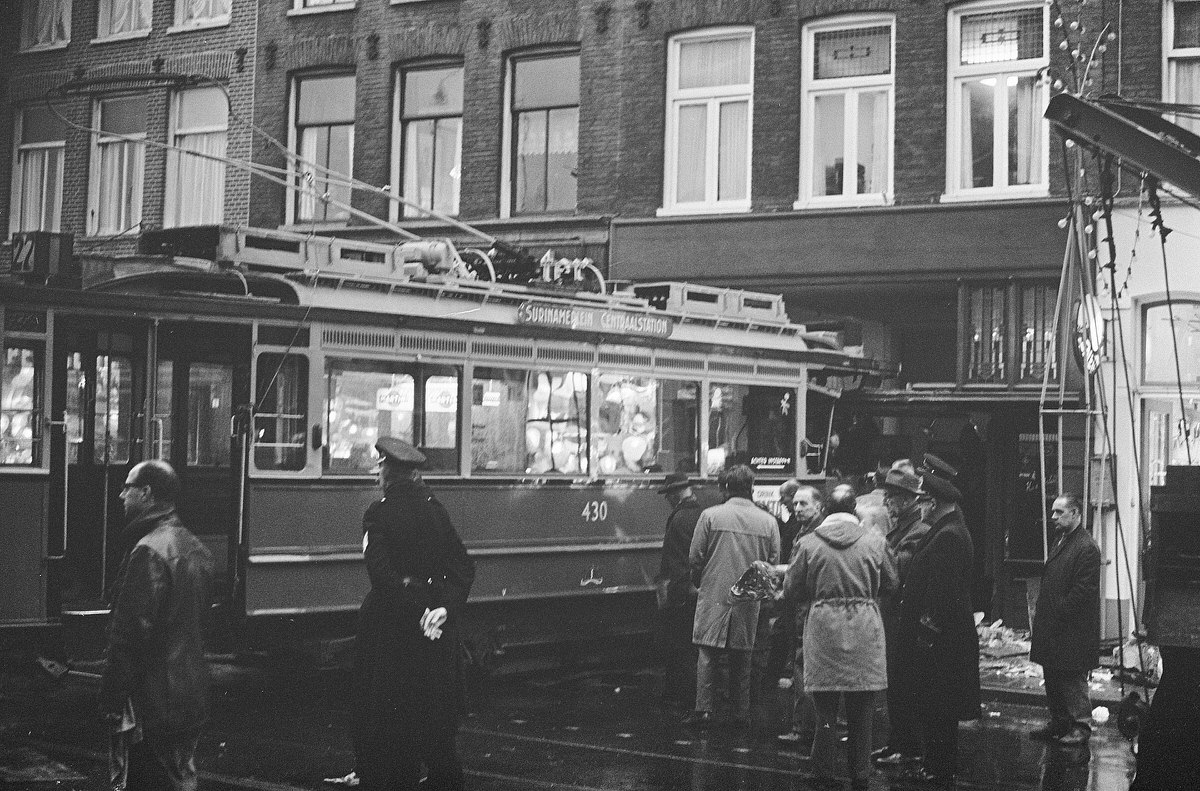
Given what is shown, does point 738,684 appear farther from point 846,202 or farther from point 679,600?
point 846,202

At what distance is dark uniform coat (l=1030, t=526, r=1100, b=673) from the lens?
1134cm

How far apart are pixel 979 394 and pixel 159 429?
9.01 meters

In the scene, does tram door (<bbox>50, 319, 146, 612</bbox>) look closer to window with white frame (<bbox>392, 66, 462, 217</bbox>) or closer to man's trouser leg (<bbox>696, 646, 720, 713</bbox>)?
man's trouser leg (<bbox>696, 646, 720, 713</bbox>)

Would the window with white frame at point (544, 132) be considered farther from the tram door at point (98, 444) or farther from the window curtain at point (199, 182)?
the tram door at point (98, 444)

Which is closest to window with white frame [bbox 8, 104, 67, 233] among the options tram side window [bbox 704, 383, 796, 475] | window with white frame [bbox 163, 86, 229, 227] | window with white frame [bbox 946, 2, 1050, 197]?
window with white frame [bbox 163, 86, 229, 227]

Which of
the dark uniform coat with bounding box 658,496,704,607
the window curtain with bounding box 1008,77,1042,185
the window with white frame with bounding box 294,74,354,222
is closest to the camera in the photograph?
the dark uniform coat with bounding box 658,496,704,607

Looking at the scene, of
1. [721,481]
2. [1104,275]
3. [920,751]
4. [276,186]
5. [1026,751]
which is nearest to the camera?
[920,751]

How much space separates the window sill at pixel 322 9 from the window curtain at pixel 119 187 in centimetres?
326

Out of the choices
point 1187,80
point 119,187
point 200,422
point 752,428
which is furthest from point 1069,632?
point 119,187

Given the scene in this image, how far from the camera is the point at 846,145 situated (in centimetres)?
1927

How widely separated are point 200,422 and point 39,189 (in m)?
13.9

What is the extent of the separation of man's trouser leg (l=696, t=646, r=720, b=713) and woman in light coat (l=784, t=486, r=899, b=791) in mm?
2201

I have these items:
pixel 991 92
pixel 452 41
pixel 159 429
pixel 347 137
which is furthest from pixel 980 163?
pixel 159 429

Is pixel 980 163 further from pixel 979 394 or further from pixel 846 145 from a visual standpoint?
pixel 979 394
